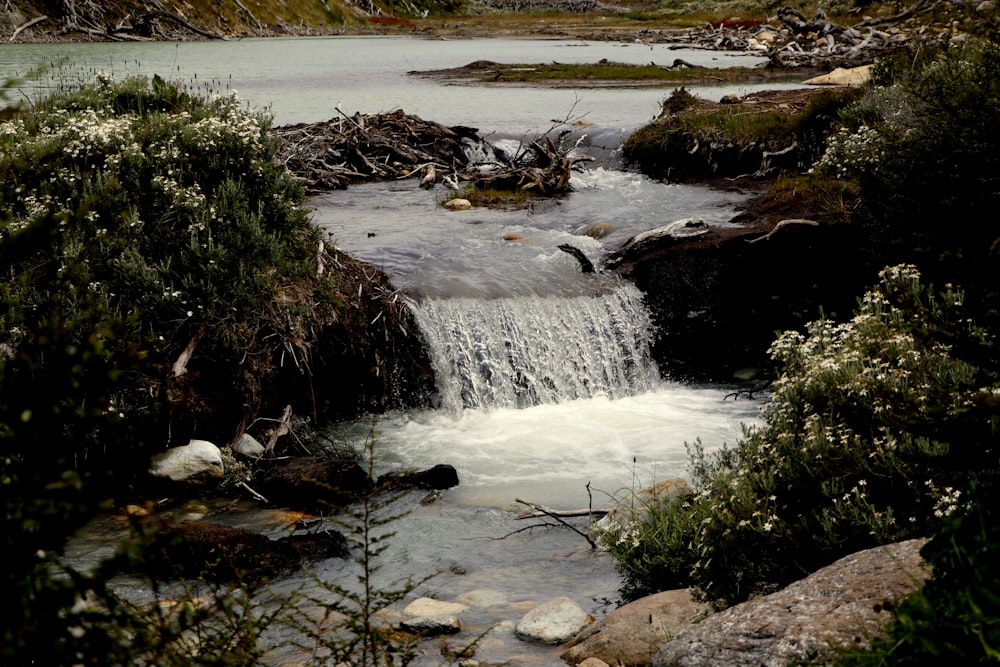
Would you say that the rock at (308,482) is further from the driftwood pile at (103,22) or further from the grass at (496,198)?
the driftwood pile at (103,22)

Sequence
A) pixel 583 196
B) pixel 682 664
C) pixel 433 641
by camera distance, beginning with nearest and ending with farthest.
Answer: pixel 682 664, pixel 433 641, pixel 583 196

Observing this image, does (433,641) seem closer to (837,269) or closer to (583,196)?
(837,269)

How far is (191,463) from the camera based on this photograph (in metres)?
9.51

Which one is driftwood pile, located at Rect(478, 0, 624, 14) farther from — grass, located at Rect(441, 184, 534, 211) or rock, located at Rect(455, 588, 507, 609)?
rock, located at Rect(455, 588, 507, 609)

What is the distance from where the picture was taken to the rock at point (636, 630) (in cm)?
602

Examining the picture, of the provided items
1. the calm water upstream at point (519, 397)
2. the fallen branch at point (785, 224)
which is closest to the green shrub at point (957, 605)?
the calm water upstream at point (519, 397)

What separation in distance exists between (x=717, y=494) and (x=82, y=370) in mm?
5210

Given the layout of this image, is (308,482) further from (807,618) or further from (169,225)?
(807,618)

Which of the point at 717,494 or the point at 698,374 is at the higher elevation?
the point at 717,494

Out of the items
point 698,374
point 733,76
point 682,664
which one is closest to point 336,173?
point 698,374

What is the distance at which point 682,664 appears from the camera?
16.6 ft

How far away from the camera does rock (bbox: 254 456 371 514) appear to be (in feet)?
30.1

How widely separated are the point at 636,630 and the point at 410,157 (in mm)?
17925

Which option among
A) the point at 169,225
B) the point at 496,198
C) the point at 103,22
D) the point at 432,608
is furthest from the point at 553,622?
the point at 103,22
